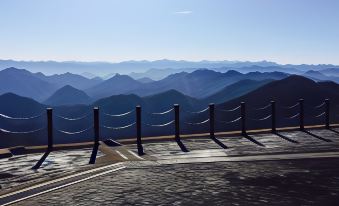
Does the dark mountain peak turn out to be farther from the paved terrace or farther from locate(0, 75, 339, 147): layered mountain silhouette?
the paved terrace

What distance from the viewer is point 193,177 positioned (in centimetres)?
916

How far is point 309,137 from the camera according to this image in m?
15.1

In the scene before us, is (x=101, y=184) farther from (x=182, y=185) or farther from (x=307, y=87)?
(x=307, y=87)

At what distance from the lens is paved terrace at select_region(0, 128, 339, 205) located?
7543 mm

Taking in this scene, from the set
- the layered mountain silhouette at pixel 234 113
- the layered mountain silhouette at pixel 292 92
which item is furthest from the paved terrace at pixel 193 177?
the layered mountain silhouette at pixel 292 92

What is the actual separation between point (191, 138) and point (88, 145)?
12.3 feet

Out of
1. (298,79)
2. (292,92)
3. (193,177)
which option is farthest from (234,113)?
(193,177)

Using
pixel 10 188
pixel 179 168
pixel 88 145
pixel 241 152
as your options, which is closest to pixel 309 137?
pixel 241 152

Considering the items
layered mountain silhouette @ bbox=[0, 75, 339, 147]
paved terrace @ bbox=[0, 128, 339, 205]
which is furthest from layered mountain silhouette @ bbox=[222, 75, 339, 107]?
paved terrace @ bbox=[0, 128, 339, 205]

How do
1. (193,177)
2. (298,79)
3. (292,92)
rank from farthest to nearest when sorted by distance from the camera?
1. (298,79)
2. (292,92)
3. (193,177)

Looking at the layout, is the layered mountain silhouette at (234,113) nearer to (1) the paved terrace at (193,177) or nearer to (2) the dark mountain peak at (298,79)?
(2) the dark mountain peak at (298,79)

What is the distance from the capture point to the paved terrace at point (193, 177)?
297 inches

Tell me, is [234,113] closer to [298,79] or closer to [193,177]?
[298,79]

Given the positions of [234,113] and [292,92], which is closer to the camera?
[234,113]
